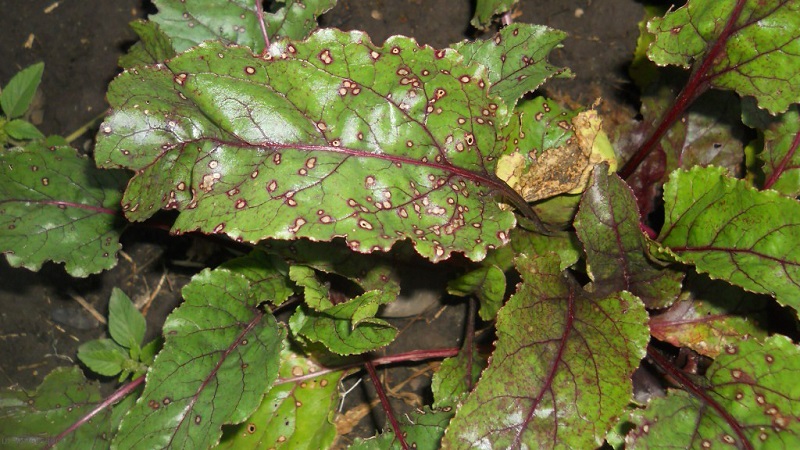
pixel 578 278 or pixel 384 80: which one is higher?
pixel 384 80

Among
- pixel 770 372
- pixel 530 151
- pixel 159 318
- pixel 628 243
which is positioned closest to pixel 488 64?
pixel 530 151

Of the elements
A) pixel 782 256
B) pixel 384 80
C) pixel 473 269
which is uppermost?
pixel 384 80

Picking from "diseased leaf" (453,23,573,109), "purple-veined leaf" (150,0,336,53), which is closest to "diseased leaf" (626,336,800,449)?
"diseased leaf" (453,23,573,109)

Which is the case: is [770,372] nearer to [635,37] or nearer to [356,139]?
[356,139]

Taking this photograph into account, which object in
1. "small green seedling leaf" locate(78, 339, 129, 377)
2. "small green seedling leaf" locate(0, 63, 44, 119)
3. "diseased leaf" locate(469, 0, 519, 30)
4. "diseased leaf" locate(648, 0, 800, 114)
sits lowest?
"small green seedling leaf" locate(78, 339, 129, 377)

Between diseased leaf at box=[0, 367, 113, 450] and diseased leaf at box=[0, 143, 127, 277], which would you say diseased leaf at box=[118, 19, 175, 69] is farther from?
diseased leaf at box=[0, 367, 113, 450]

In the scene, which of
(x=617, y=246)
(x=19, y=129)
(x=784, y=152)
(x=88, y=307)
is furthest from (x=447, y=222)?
(x=19, y=129)
